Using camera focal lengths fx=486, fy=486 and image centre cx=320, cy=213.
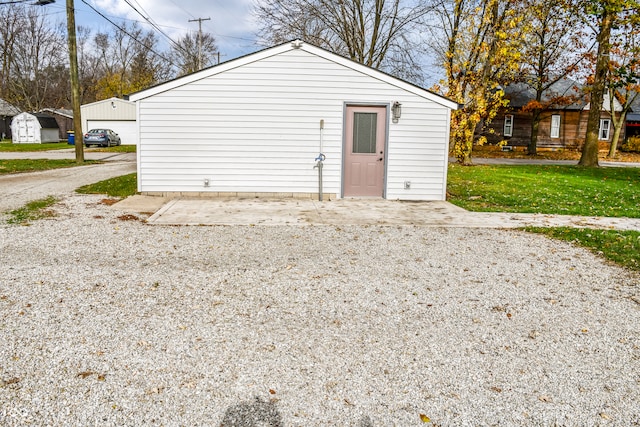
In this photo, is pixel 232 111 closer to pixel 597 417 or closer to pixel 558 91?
pixel 597 417

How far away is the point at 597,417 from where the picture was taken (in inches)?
109

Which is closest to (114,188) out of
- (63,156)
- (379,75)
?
(379,75)

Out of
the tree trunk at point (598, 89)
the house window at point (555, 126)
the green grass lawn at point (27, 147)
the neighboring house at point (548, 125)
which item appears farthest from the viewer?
the house window at point (555, 126)

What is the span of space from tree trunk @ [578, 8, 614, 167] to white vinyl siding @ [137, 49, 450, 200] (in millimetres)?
11955

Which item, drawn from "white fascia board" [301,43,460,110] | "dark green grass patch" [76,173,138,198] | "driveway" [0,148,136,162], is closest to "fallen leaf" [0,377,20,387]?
"dark green grass patch" [76,173,138,198]

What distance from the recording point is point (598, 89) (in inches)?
800

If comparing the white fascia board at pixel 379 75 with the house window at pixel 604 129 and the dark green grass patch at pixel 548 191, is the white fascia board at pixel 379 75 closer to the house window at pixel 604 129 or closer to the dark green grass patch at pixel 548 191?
the dark green grass patch at pixel 548 191

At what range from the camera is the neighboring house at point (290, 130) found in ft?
34.5

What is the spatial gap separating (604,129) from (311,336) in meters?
40.4

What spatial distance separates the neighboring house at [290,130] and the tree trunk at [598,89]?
1195 centimetres

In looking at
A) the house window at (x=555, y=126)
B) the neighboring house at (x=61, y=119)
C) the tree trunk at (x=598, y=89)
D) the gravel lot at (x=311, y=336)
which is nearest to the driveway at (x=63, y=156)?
the gravel lot at (x=311, y=336)

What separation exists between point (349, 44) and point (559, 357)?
24.4m

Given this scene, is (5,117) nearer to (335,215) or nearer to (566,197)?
(335,215)

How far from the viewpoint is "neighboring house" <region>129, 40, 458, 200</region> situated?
1052 cm
